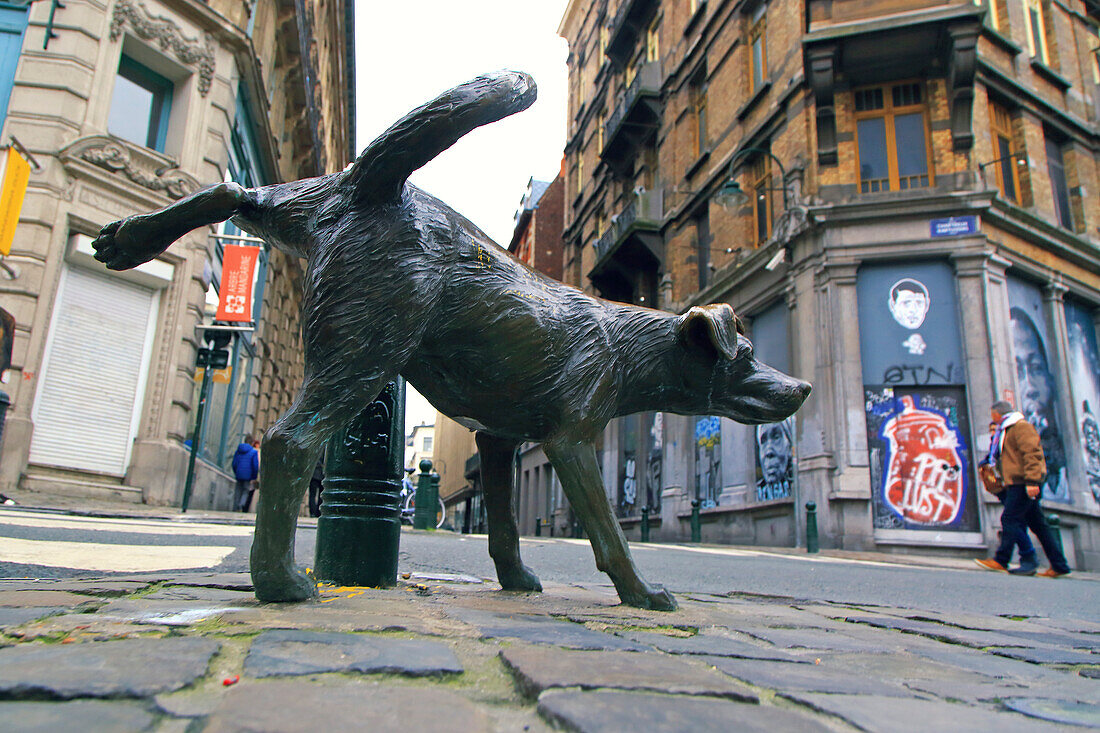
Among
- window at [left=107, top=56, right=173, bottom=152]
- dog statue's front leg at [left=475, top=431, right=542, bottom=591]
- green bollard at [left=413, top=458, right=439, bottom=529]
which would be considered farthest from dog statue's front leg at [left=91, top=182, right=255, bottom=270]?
window at [left=107, top=56, right=173, bottom=152]

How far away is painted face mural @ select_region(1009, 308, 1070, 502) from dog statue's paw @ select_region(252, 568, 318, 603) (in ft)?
47.7

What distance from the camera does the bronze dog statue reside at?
219cm

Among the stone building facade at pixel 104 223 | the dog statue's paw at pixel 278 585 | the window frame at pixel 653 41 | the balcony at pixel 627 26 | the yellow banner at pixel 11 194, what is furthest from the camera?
the balcony at pixel 627 26

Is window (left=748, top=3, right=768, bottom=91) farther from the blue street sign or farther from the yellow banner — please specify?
the yellow banner

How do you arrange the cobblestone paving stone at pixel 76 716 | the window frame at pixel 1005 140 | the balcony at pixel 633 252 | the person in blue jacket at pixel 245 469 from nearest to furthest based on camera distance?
the cobblestone paving stone at pixel 76 716, the person in blue jacket at pixel 245 469, the window frame at pixel 1005 140, the balcony at pixel 633 252

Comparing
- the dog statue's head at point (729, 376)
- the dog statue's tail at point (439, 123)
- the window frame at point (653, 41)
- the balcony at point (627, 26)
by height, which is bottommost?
the dog statue's head at point (729, 376)

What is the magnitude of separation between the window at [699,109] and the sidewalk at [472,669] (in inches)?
753

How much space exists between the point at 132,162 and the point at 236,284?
101 inches

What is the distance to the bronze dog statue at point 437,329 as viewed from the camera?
219 cm

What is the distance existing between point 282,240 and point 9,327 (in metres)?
9.14

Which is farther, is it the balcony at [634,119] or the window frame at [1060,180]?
the balcony at [634,119]

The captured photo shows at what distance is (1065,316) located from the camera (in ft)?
50.6

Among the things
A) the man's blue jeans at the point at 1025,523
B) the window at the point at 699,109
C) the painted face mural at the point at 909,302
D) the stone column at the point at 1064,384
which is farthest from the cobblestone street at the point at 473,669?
the window at the point at 699,109

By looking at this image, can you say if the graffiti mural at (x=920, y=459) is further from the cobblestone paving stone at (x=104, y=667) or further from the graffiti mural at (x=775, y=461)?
the cobblestone paving stone at (x=104, y=667)
